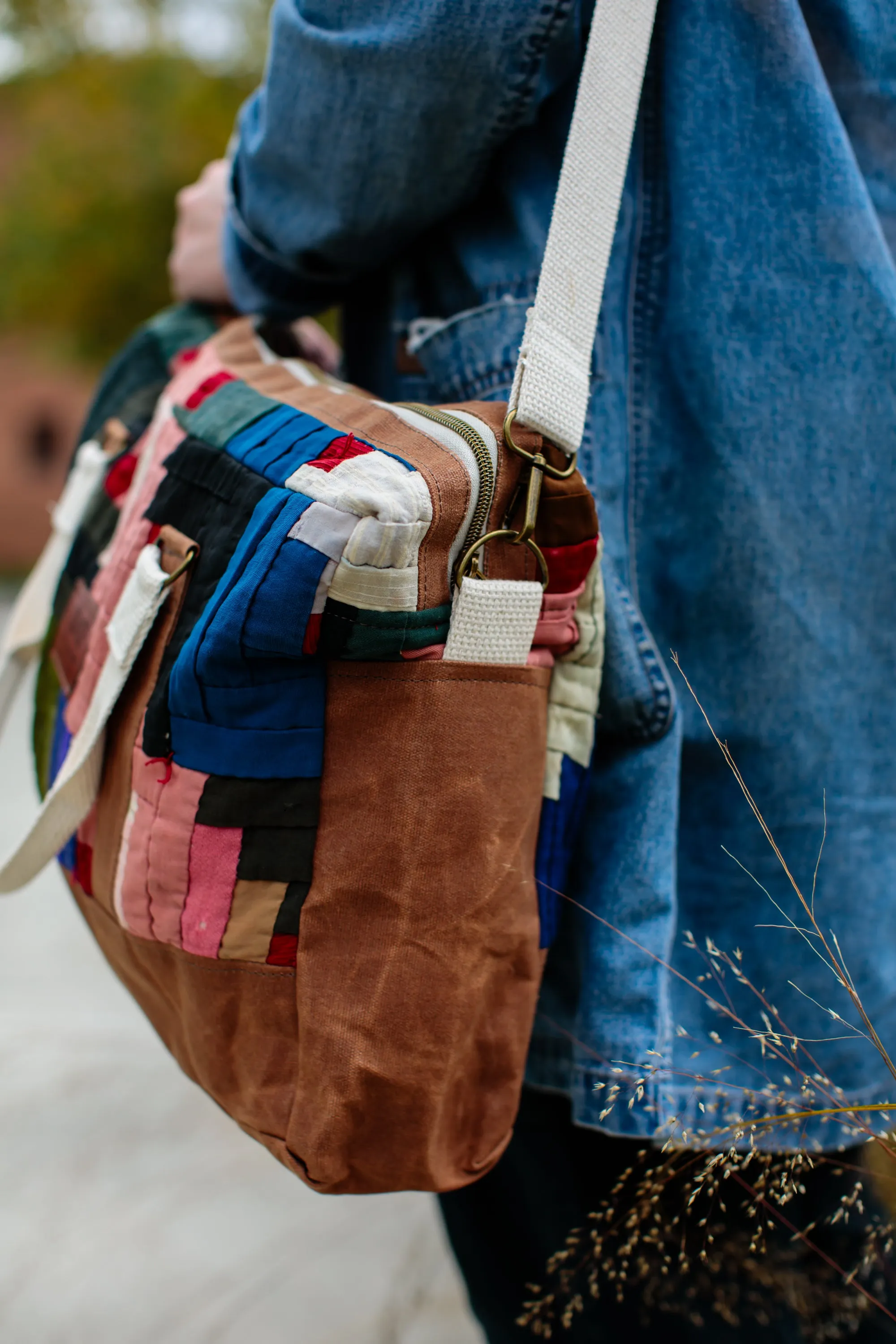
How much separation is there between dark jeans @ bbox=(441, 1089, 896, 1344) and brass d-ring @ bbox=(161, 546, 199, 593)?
529 mm

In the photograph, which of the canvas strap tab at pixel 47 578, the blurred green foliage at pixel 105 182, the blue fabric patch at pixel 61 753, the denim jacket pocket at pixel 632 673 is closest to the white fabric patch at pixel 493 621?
the denim jacket pocket at pixel 632 673

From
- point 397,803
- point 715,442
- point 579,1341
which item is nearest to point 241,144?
point 715,442

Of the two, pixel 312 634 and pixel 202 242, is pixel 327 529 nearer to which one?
pixel 312 634

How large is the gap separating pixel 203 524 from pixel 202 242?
546 mm

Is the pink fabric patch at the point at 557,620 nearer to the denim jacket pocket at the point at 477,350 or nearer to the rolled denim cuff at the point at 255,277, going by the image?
the denim jacket pocket at the point at 477,350

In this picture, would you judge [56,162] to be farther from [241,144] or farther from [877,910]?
[877,910]

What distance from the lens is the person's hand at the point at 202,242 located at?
100cm

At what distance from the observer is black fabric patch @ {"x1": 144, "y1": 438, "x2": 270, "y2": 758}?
59 cm

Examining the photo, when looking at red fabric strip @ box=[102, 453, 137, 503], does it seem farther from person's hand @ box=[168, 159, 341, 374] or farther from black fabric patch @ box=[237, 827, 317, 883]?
black fabric patch @ box=[237, 827, 317, 883]

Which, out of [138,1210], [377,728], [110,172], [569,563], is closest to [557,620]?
[569,563]

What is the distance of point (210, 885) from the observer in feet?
1.98

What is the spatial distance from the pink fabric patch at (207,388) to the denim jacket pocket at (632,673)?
0.33 meters

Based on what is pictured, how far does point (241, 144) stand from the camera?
0.79 metres

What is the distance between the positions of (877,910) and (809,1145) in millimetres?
187
